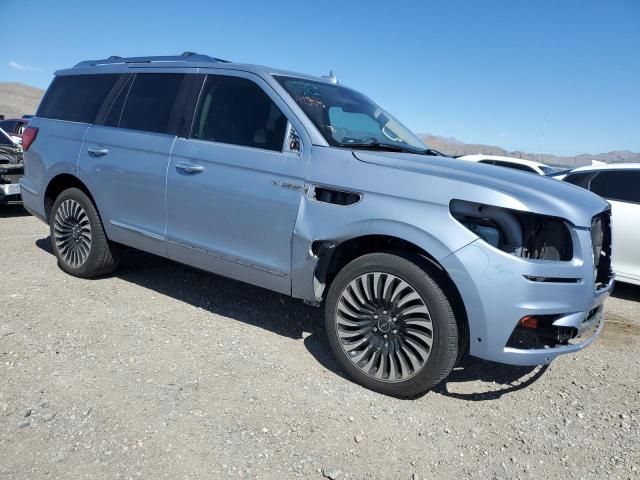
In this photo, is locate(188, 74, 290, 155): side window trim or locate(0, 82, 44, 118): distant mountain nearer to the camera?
locate(188, 74, 290, 155): side window trim

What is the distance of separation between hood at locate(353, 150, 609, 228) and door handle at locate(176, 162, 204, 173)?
127 cm

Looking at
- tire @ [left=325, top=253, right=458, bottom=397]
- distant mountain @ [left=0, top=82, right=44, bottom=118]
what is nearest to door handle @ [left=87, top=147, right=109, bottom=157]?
tire @ [left=325, top=253, right=458, bottom=397]

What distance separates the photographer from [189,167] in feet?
13.1

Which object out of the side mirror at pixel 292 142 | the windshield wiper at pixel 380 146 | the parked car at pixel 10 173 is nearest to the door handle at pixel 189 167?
the side mirror at pixel 292 142

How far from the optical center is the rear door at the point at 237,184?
3.58 meters

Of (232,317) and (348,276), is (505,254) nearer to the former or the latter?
(348,276)

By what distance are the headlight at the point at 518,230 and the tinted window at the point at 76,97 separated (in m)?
3.63

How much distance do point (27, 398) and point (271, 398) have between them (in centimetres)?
139

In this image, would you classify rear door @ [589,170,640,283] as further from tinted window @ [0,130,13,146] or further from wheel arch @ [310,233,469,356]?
tinted window @ [0,130,13,146]

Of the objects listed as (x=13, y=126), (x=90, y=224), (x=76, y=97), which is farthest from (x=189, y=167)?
(x=13, y=126)

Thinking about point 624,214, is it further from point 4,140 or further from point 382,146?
point 4,140

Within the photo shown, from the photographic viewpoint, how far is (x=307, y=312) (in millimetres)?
4676

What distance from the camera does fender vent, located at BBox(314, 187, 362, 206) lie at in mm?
3318

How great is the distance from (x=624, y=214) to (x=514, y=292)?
4.15 meters
